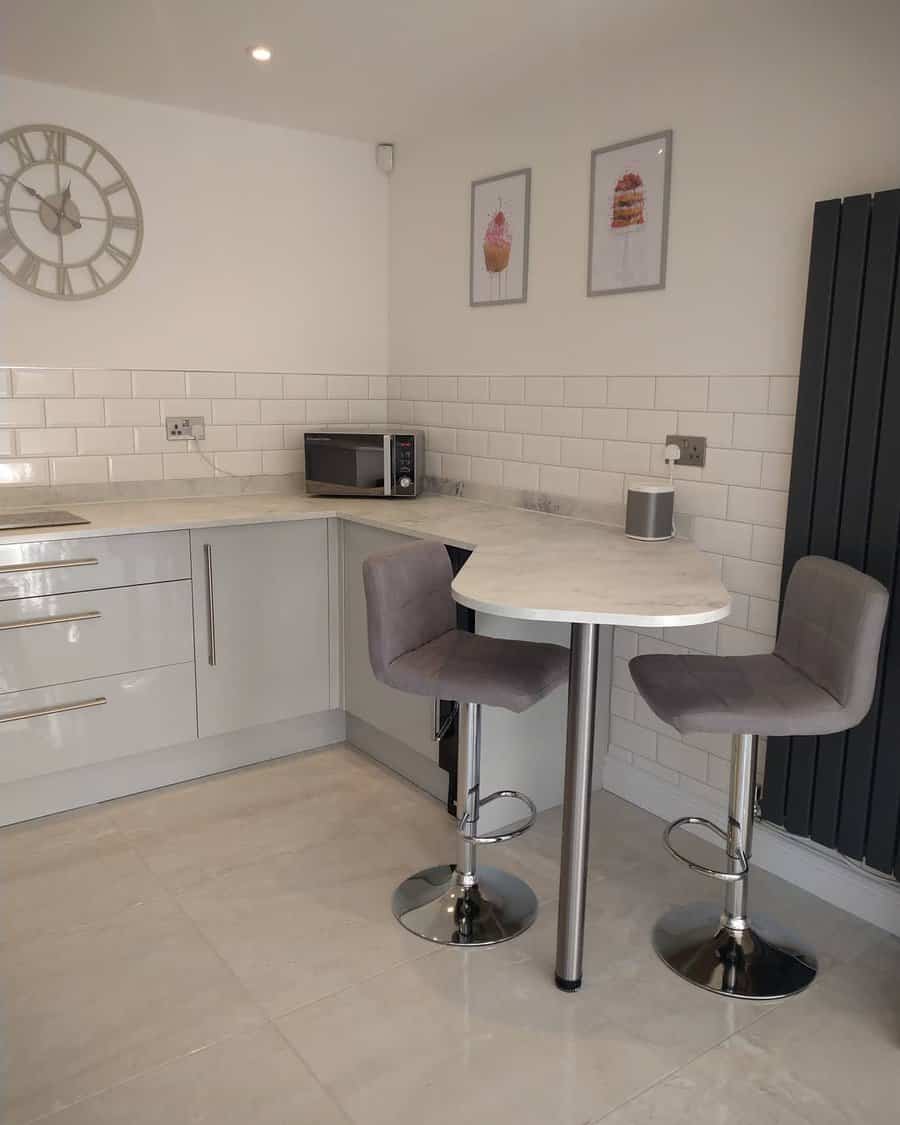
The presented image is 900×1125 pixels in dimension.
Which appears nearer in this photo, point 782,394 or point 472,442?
point 782,394

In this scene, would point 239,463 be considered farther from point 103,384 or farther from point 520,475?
point 520,475

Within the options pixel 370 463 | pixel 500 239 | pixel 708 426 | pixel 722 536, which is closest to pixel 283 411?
pixel 370 463

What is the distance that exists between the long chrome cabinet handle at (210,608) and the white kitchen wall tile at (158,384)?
0.78 meters

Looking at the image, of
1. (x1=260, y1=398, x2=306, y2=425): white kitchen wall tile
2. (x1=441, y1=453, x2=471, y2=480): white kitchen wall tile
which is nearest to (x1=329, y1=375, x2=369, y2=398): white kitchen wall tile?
(x1=260, y1=398, x2=306, y2=425): white kitchen wall tile

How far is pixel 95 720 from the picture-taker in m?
2.88

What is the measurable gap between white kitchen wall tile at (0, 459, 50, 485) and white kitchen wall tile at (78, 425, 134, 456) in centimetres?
15

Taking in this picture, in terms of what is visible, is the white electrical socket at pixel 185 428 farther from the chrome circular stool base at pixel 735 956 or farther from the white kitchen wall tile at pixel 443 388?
the chrome circular stool base at pixel 735 956

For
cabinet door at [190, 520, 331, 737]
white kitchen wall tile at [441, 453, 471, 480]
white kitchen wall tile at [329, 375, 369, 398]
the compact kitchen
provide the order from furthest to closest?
white kitchen wall tile at [329, 375, 369, 398], white kitchen wall tile at [441, 453, 471, 480], cabinet door at [190, 520, 331, 737], the compact kitchen

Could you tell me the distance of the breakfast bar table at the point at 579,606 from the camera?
1.79 meters

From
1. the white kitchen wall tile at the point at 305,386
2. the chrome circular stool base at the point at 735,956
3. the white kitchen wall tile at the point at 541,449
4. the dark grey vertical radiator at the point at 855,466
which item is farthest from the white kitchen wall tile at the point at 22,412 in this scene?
the chrome circular stool base at the point at 735,956

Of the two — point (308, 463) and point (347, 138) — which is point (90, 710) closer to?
point (308, 463)

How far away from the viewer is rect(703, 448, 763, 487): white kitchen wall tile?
253 cm

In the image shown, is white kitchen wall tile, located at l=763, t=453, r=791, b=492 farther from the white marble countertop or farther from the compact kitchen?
the white marble countertop

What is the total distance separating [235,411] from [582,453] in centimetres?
144
